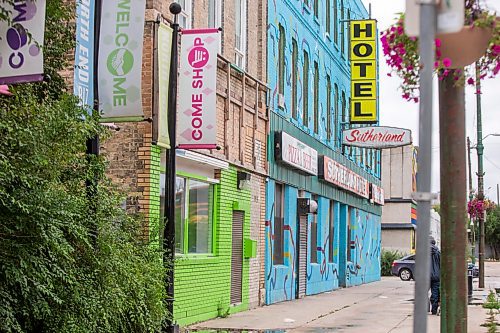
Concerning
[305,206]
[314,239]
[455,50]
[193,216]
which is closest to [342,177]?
[314,239]

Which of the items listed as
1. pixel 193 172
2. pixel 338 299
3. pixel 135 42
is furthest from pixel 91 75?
pixel 338 299

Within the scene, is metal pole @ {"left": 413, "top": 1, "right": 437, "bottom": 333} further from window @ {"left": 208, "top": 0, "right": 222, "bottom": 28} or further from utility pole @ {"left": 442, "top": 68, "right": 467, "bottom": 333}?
window @ {"left": 208, "top": 0, "right": 222, "bottom": 28}

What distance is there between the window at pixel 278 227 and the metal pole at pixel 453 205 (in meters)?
15.8

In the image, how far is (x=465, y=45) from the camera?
18.2 ft

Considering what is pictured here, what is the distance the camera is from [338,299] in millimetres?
24797

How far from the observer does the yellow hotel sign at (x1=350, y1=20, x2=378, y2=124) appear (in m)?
29.6

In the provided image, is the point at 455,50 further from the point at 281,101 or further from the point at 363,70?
the point at 363,70

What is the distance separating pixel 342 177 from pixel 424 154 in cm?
2641

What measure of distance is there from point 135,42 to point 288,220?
11.7 m

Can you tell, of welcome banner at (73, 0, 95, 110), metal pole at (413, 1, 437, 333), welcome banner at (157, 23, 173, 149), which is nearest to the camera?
metal pole at (413, 1, 437, 333)

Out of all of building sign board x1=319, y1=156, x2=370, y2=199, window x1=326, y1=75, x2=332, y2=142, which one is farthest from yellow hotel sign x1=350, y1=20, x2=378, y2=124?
building sign board x1=319, y1=156, x2=370, y2=199

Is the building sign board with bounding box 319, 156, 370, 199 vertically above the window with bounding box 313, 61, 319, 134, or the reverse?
the window with bounding box 313, 61, 319, 134

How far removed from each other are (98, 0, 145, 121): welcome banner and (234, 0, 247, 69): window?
6898mm

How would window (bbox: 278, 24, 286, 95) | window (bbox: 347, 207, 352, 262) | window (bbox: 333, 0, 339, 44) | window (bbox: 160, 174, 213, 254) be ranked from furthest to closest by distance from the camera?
1. window (bbox: 347, 207, 352, 262)
2. window (bbox: 333, 0, 339, 44)
3. window (bbox: 278, 24, 286, 95)
4. window (bbox: 160, 174, 213, 254)
